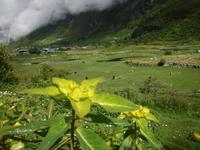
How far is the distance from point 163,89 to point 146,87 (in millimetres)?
1000

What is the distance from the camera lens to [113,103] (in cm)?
147

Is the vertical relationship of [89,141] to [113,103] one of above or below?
below

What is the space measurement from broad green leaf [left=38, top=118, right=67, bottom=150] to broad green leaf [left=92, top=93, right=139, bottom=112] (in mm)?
141

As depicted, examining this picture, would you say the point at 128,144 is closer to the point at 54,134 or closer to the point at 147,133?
the point at 147,133

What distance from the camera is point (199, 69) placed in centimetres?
3616

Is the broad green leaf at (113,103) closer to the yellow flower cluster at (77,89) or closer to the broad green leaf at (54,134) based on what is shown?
the yellow flower cluster at (77,89)

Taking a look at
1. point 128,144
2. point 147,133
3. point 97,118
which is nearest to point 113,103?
point 97,118

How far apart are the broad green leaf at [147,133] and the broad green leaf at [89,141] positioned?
16.0 inches

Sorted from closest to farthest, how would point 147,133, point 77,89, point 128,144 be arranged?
point 77,89
point 147,133
point 128,144

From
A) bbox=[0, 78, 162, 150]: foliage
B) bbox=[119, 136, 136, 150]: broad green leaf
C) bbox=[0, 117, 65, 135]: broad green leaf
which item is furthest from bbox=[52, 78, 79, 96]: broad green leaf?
bbox=[119, 136, 136, 150]: broad green leaf

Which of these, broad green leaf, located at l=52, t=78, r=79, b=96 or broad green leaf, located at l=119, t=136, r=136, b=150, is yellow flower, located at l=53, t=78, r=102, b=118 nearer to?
broad green leaf, located at l=52, t=78, r=79, b=96

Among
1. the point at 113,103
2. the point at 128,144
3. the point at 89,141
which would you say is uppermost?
the point at 113,103

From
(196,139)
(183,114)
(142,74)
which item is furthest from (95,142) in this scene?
(142,74)

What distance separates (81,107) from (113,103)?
0.41 feet
